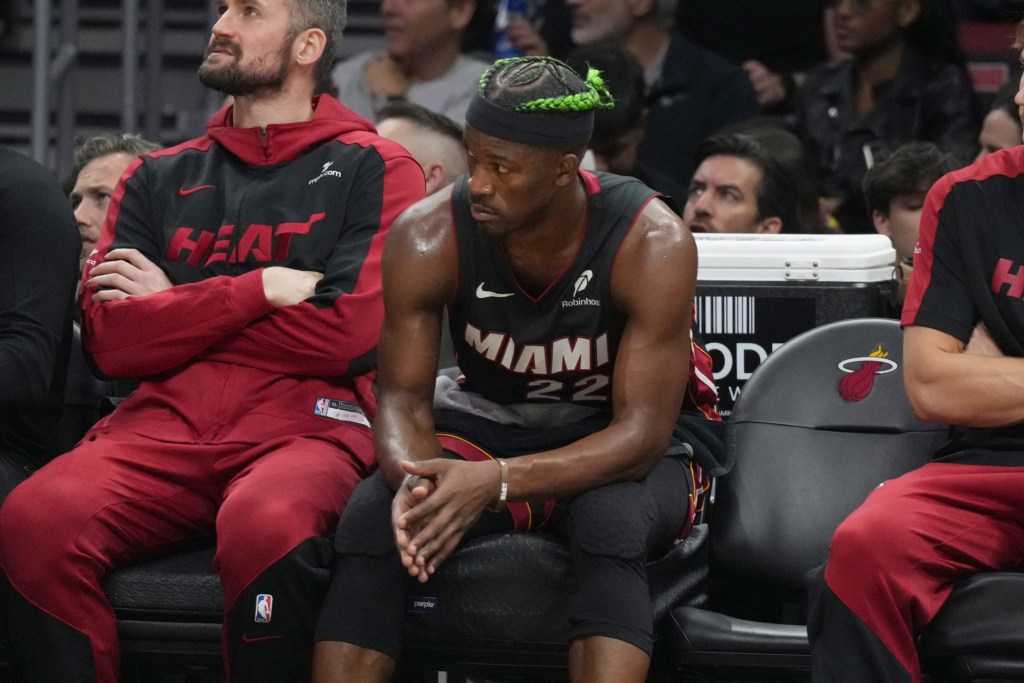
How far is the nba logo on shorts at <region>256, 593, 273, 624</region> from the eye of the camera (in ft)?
9.89

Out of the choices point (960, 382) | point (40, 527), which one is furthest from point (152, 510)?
point (960, 382)

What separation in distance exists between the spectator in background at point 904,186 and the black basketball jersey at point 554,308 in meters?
1.56

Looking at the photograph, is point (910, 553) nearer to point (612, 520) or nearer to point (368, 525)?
point (612, 520)

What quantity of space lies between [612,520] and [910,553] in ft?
1.79

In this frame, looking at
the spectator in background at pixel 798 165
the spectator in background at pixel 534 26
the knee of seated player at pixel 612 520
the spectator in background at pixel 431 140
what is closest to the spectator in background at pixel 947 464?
the knee of seated player at pixel 612 520

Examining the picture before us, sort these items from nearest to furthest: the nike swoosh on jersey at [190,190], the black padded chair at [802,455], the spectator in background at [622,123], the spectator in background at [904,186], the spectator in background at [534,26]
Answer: the black padded chair at [802,455] → the nike swoosh on jersey at [190,190] → the spectator in background at [904,186] → the spectator in background at [622,123] → the spectator in background at [534,26]

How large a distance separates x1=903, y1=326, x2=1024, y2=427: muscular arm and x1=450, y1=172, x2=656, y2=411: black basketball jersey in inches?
23.5

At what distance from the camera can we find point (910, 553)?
2.82 meters

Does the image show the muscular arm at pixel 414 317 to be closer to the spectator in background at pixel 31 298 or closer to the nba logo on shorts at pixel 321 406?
the nba logo on shorts at pixel 321 406

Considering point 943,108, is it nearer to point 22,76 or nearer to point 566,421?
point 566,421

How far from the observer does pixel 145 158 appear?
147 inches

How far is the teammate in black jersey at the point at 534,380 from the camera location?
2.89 m

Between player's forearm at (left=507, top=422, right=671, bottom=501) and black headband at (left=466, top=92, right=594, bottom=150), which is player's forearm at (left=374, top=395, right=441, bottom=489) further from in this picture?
black headband at (left=466, top=92, right=594, bottom=150)

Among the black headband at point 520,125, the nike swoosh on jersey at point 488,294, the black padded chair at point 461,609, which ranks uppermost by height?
the black headband at point 520,125
